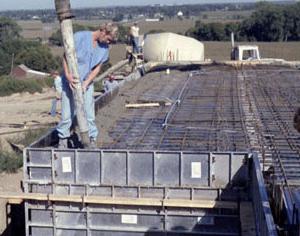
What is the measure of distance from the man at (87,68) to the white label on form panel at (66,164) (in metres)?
0.95

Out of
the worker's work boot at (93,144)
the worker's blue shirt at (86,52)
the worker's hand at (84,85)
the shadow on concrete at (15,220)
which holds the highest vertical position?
the worker's blue shirt at (86,52)

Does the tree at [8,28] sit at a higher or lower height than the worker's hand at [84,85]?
lower

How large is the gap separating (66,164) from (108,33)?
1843 millimetres

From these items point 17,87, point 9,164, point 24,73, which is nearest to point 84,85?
point 9,164

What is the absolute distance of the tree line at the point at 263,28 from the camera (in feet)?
228

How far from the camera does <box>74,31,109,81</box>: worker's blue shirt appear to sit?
10.6 m

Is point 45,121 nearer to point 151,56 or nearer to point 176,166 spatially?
point 151,56

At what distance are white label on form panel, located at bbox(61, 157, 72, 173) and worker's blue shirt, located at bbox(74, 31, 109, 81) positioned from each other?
1276 mm

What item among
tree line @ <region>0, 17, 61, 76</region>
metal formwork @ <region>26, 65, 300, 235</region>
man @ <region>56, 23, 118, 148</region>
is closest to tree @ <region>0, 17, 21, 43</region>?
tree line @ <region>0, 17, 61, 76</region>

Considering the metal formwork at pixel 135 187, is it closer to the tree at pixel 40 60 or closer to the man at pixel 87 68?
the man at pixel 87 68

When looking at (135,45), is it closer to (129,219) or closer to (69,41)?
(69,41)

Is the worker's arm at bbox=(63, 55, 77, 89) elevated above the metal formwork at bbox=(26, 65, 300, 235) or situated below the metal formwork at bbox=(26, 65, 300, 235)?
above

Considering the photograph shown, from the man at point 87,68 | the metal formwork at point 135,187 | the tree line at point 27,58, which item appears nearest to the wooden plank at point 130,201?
the metal formwork at point 135,187

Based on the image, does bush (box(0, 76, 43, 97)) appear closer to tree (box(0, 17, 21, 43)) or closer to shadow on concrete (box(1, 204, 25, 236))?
shadow on concrete (box(1, 204, 25, 236))
